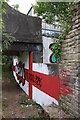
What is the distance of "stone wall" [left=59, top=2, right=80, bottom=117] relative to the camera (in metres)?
2.62

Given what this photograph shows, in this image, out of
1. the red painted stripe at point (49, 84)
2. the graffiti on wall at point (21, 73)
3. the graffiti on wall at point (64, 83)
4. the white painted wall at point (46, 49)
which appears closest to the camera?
the graffiti on wall at point (64, 83)

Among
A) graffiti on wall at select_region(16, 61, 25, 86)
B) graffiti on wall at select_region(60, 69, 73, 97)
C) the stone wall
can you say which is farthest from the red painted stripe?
graffiti on wall at select_region(16, 61, 25, 86)

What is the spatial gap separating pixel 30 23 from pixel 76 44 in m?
4.14

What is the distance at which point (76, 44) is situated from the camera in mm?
2701

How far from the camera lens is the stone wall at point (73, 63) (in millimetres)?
2619

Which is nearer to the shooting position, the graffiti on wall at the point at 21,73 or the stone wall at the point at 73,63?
the stone wall at the point at 73,63

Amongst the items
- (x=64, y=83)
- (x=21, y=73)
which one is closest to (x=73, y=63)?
(x=64, y=83)

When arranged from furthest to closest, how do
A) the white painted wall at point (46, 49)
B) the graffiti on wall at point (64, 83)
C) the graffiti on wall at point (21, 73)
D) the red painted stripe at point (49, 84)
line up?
the graffiti on wall at point (21, 73) → the white painted wall at point (46, 49) → the red painted stripe at point (49, 84) → the graffiti on wall at point (64, 83)

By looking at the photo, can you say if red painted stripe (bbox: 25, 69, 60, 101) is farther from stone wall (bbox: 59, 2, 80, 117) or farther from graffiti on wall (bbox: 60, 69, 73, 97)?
stone wall (bbox: 59, 2, 80, 117)

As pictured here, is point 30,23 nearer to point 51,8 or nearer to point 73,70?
point 51,8

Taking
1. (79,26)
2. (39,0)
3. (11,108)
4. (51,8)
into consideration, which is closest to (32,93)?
(11,108)

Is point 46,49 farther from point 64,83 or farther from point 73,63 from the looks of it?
point 73,63

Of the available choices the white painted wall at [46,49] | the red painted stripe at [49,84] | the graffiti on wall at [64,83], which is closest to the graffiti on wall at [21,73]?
the white painted wall at [46,49]

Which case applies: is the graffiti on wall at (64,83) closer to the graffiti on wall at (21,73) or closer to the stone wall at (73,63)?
the stone wall at (73,63)
